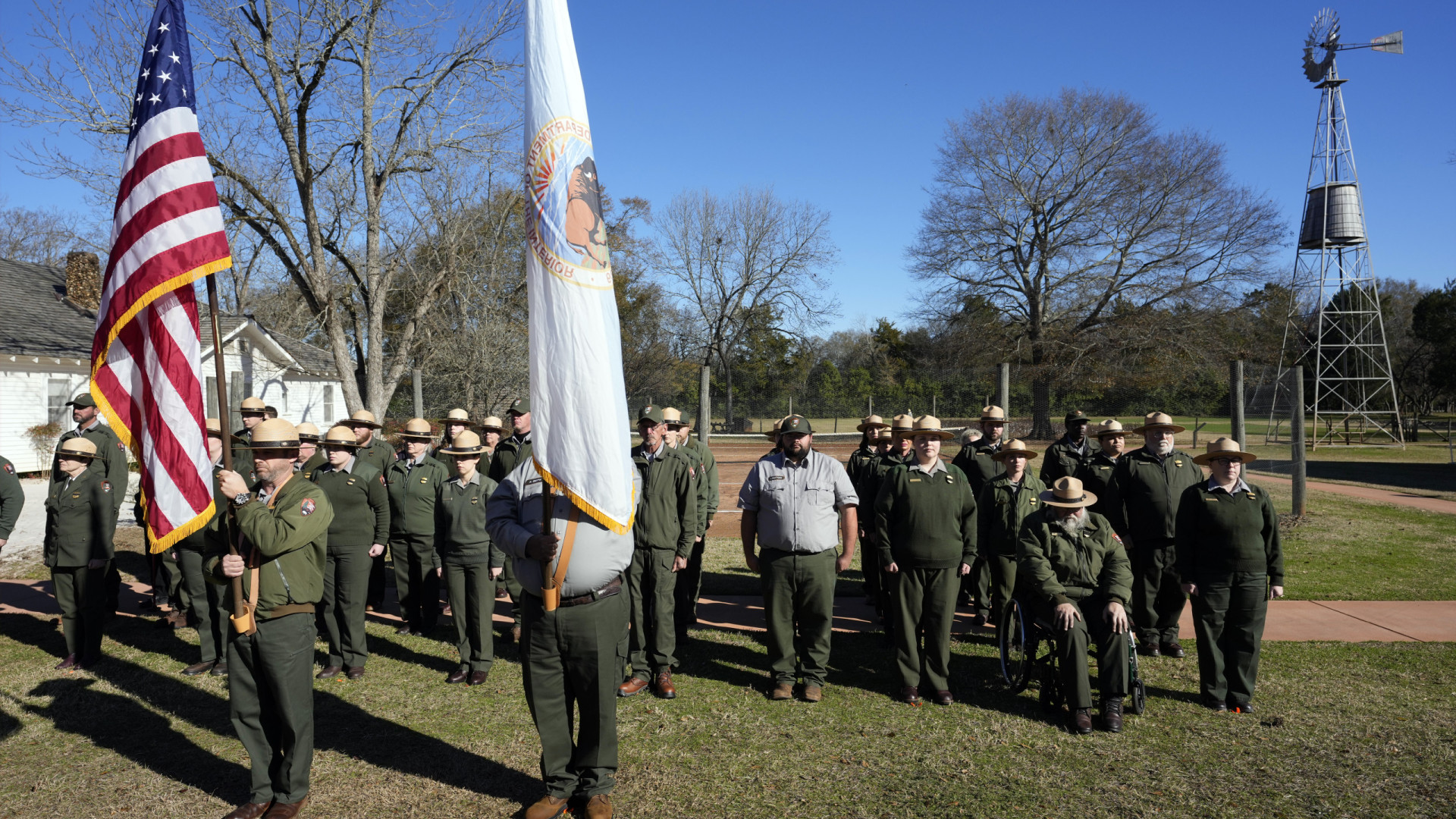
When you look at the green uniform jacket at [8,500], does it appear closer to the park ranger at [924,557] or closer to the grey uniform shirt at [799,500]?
the grey uniform shirt at [799,500]

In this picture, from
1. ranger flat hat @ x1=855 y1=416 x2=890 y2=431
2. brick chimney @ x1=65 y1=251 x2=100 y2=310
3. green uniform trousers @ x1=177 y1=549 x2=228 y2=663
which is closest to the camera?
green uniform trousers @ x1=177 y1=549 x2=228 y2=663

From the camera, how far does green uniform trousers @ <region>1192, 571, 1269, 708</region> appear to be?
5832mm

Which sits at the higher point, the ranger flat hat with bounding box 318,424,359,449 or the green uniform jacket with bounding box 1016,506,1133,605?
the ranger flat hat with bounding box 318,424,359,449

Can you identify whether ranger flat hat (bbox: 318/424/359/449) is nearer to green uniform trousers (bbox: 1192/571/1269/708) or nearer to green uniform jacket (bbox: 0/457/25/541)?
green uniform jacket (bbox: 0/457/25/541)

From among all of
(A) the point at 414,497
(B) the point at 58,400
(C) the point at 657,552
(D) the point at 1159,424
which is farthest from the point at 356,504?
(B) the point at 58,400

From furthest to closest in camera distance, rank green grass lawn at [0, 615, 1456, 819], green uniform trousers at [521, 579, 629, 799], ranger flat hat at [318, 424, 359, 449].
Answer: ranger flat hat at [318, 424, 359, 449] < green grass lawn at [0, 615, 1456, 819] < green uniform trousers at [521, 579, 629, 799]

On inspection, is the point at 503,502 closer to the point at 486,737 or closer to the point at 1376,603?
the point at 486,737

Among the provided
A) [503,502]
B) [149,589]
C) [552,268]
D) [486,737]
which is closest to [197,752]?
[486,737]

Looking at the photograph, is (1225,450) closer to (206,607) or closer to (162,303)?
(162,303)

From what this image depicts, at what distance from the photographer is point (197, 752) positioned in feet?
17.2

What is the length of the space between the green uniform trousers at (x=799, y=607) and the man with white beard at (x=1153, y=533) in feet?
9.95

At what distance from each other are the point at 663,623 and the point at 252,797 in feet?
9.61

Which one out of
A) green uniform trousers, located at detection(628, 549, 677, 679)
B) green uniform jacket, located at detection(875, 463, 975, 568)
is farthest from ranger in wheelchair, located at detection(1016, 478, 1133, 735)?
green uniform trousers, located at detection(628, 549, 677, 679)

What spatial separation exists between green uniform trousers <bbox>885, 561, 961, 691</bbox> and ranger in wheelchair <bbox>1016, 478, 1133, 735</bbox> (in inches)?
22.7
